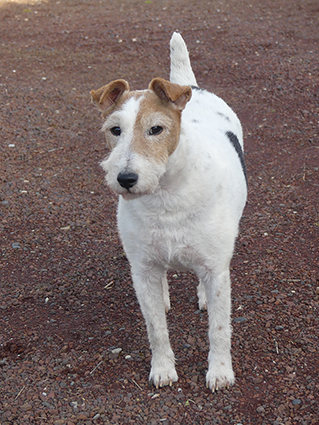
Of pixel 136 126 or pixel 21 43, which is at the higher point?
pixel 136 126

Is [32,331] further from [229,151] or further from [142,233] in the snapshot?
[229,151]

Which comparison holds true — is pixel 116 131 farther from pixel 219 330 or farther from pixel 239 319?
pixel 239 319

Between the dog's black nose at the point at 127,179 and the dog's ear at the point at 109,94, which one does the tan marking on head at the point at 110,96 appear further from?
the dog's black nose at the point at 127,179

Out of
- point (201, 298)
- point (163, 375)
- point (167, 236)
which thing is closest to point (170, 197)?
point (167, 236)

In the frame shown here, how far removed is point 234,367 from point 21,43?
9.10 meters

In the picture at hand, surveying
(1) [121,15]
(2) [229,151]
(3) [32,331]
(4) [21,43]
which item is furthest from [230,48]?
(3) [32,331]

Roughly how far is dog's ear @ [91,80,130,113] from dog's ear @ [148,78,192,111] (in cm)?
17

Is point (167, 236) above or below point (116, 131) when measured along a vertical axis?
below

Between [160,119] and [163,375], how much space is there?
1740 millimetres

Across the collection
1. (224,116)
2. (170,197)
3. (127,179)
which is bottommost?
(224,116)

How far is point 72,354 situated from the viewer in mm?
3947

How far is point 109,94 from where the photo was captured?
3082 mm

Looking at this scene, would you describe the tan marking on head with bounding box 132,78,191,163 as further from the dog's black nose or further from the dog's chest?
the dog's chest

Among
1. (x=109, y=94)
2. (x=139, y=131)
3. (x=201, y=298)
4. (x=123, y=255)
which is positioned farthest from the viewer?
(x=123, y=255)
